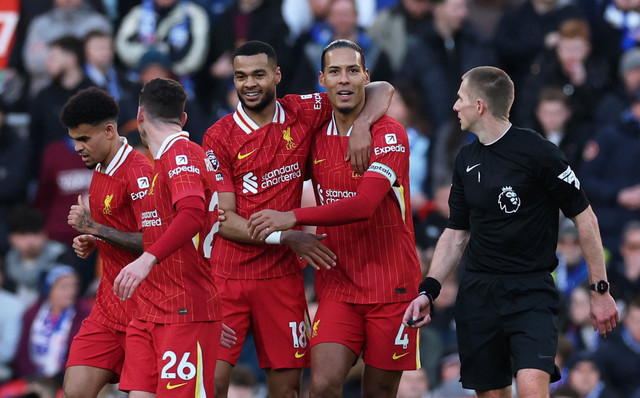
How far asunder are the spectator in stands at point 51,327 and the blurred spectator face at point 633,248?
5.24m

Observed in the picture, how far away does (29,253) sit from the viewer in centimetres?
1266

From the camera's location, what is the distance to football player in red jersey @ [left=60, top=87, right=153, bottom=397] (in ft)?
25.7

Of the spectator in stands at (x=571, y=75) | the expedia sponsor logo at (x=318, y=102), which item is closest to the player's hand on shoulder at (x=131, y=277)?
the expedia sponsor logo at (x=318, y=102)

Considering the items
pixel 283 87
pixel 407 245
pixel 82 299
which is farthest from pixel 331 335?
pixel 283 87

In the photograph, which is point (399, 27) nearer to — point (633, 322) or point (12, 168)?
point (633, 322)

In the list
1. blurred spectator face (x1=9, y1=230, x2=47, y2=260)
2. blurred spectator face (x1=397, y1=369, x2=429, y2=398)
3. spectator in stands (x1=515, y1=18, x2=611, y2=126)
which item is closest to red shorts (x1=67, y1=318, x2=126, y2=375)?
blurred spectator face (x1=397, y1=369, x2=429, y2=398)

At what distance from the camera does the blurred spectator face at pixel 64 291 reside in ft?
39.1

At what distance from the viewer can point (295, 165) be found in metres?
8.23

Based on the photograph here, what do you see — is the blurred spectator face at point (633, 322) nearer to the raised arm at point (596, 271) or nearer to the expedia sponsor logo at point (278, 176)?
the raised arm at point (596, 271)

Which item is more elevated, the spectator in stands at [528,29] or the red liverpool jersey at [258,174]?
the spectator in stands at [528,29]

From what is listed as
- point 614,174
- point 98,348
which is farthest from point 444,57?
point 98,348

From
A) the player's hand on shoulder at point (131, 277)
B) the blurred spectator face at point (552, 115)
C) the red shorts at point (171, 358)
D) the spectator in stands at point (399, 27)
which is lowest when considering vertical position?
the red shorts at point (171, 358)

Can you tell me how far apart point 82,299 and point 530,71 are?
5313 mm

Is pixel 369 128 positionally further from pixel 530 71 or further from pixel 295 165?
pixel 530 71
